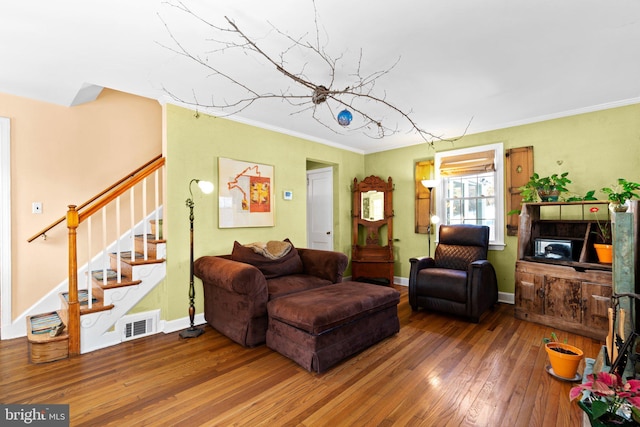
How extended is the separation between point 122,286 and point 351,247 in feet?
11.2

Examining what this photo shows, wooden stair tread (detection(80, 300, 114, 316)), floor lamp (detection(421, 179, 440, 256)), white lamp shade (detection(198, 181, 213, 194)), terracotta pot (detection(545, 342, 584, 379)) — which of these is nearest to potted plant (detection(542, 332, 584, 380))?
terracotta pot (detection(545, 342, 584, 379))

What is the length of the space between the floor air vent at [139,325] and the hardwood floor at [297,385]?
0.12 meters

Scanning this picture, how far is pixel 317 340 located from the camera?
223 centimetres

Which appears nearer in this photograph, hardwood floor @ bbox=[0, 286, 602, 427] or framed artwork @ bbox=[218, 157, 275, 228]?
hardwood floor @ bbox=[0, 286, 602, 427]

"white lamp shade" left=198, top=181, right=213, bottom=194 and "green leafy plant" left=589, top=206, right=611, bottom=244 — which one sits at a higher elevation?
"white lamp shade" left=198, top=181, right=213, bottom=194

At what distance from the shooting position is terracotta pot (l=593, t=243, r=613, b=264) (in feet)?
9.42

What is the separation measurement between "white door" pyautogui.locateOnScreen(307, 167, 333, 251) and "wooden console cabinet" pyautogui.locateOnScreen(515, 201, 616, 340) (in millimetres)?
2733

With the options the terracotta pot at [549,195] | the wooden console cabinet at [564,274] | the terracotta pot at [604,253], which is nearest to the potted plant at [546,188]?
the terracotta pot at [549,195]

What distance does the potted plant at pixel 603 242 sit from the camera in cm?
289

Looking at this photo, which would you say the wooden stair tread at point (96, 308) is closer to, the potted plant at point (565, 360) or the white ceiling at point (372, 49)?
the white ceiling at point (372, 49)

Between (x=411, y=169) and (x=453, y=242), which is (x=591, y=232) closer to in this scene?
(x=453, y=242)
